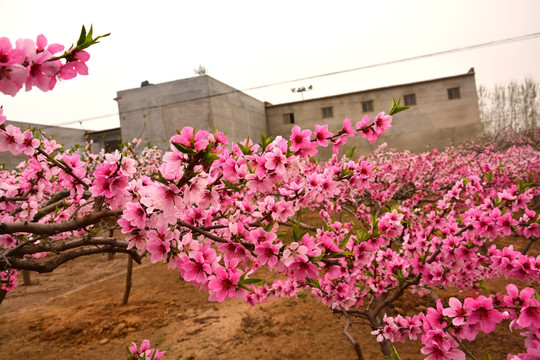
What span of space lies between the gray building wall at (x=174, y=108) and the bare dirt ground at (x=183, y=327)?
39.2ft

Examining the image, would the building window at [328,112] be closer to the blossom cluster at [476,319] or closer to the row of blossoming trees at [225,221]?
the row of blossoming trees at [225,221]

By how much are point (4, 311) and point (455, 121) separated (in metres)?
26.4

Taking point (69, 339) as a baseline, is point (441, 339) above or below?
above

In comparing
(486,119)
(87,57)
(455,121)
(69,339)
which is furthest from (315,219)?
(486,119)

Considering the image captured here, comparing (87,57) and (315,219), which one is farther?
(315,219)

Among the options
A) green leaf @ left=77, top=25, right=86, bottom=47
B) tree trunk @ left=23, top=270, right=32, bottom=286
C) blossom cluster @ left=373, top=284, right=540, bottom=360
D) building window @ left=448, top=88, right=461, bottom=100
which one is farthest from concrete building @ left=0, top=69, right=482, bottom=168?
green leaf @ left=77, top=25, right=86, bottom=47

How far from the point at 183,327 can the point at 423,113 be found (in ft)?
74.8

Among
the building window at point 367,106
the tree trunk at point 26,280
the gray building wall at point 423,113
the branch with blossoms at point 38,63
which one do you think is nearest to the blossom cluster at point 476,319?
the branch with blossoms at point 38,63

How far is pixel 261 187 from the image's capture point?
1705 millimetres

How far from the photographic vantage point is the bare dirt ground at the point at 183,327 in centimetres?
428

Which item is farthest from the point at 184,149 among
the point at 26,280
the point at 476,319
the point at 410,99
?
the point at 410,99

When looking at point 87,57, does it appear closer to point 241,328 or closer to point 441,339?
point 441,339

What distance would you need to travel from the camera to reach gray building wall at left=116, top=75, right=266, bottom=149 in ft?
57.2

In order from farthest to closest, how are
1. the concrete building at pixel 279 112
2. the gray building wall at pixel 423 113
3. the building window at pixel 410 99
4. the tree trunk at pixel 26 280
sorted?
the building window at pixel 410 99
the gray building wall at pixel 423 113
the concrete building at pixel 279 112
the tree trunk at pixel 26 280
